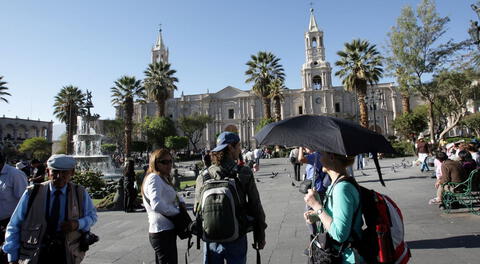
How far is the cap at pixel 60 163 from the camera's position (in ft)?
8.18

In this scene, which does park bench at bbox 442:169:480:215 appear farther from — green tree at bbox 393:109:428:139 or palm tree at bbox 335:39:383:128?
green tree at bbox 393:109:428:139

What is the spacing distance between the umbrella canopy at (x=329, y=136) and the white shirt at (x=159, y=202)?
1139 mm

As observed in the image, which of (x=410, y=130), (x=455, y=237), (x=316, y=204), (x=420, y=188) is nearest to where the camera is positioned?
(x=316, y=204)

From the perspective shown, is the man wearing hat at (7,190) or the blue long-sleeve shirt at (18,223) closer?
the blue long-sleeve shirt at (18,223)

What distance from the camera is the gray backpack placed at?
2281mm

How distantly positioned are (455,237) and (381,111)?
179 feet

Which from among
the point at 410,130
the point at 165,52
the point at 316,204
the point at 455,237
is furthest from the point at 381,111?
the point at 316,204

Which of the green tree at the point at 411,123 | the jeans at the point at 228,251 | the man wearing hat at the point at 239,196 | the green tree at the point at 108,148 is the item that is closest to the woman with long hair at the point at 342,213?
the man wearing hat at the point at 239,196

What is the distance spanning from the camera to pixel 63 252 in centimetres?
241

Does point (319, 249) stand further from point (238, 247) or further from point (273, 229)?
point (273, 229)

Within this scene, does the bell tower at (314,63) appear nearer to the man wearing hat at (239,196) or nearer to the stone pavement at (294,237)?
the stone pavement at (294,237)

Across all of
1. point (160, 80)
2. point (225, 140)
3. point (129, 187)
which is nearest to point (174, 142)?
point (160, 80)

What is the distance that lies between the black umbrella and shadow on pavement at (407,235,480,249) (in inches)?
102

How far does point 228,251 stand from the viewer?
2.41m
